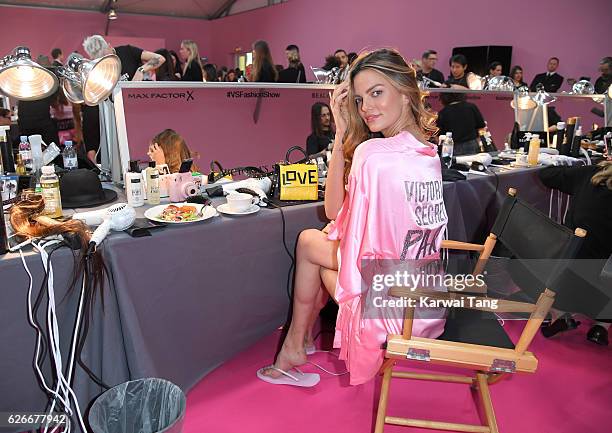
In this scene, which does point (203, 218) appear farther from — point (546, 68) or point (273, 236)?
point (546, 68)

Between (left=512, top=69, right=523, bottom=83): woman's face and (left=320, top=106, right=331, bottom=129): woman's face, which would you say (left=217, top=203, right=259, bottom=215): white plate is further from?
(left=512, top=69, right=523, bottom=83): woman's face

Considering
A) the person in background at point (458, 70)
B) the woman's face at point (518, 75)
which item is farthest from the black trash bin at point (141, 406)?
the woman's face at point (518, 75)

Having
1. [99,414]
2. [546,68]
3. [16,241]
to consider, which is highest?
[546,68]

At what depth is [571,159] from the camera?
3197mm

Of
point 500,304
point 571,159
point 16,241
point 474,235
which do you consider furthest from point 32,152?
point 571,159

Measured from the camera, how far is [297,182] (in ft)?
6.72

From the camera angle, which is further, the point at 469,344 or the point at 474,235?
the point at 474,235

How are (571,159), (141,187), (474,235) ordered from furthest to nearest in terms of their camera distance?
(571,159) < (474,235) < (141,187)

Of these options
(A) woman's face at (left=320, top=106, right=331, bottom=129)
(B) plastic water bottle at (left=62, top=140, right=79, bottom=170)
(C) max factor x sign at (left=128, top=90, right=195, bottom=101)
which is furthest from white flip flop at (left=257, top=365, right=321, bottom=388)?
(A) woman's face at (left=320, top=106, right=331, bottom=129)

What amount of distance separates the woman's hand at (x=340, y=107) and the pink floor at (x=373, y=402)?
3.36 ft

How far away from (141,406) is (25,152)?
1.39 m

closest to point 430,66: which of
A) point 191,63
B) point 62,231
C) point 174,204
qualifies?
point 191,63

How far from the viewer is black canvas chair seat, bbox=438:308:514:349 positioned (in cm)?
142

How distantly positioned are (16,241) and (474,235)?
2362 millimetres
